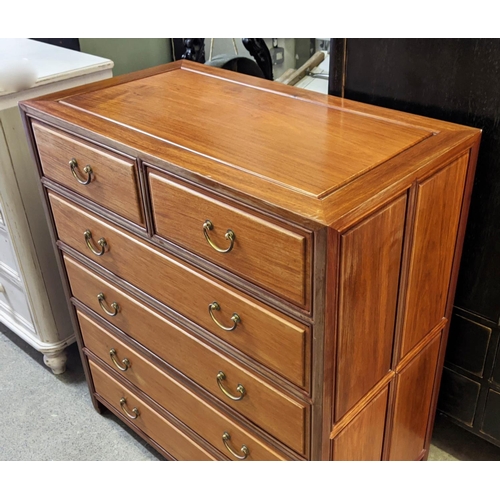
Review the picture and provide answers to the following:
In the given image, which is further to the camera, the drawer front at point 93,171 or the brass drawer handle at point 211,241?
the drawer front at point 93,171

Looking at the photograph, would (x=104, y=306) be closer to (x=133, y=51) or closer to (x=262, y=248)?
(x=262, y=248)

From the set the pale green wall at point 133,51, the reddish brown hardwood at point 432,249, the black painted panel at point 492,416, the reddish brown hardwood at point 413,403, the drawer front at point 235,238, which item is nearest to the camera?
the drawer front at point 235,238

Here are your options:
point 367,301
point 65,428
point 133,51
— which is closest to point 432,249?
point 367,301

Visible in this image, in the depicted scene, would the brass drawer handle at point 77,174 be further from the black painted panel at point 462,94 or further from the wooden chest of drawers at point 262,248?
the black painted panel at point 462,94

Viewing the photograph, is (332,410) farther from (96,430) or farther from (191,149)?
(96,430)

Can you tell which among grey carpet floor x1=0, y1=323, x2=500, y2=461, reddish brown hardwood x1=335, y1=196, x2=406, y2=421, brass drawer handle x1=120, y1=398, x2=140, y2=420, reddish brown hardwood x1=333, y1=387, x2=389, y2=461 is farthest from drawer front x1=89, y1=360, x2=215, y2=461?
reddish brown hardwood x1=335, y1=196, x2=406, y2=421

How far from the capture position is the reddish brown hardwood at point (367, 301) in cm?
83

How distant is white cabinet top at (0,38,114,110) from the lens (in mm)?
1395

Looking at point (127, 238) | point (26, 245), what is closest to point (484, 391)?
point (127, 238)

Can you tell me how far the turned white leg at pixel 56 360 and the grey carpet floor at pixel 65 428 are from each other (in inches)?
1.1

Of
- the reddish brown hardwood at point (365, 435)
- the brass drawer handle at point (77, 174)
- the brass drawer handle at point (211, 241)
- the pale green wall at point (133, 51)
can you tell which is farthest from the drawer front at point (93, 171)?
the pale green wall at point (133, 51)

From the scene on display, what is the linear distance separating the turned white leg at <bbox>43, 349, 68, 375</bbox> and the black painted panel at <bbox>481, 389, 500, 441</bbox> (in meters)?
1.17

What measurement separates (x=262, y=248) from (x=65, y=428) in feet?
3.40

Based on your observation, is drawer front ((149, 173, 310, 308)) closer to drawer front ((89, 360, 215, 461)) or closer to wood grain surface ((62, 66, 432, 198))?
wood grain surface ((62, 66, 432, 198))
